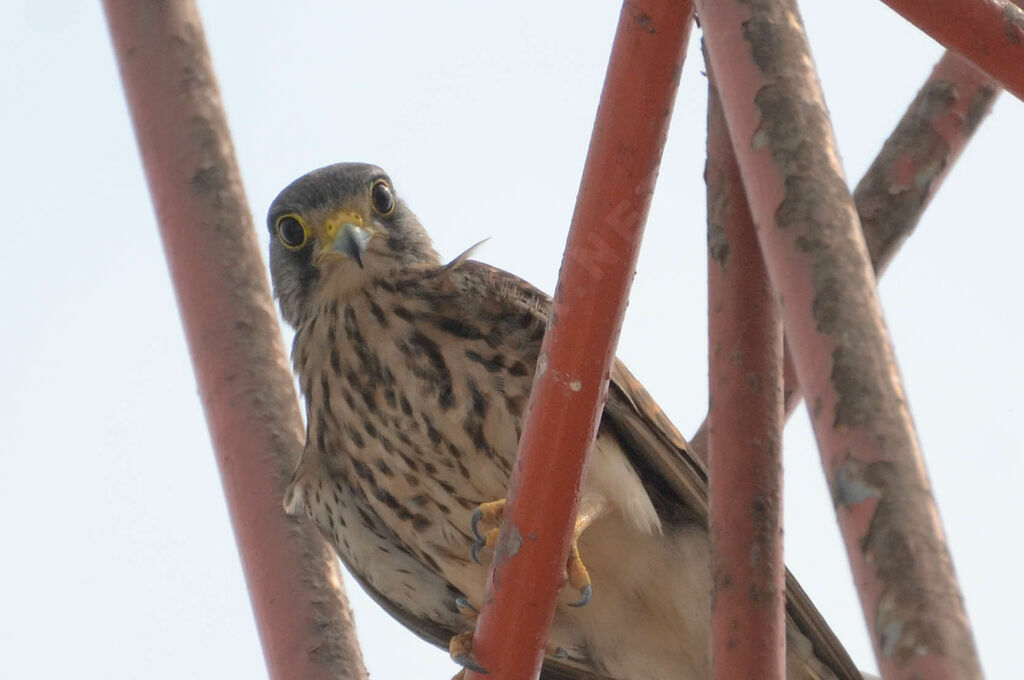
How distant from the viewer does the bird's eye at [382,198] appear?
368cm

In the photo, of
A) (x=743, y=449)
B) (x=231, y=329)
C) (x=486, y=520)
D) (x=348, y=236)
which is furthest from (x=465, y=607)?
(x=743, y=449)

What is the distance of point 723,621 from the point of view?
2.26 meters

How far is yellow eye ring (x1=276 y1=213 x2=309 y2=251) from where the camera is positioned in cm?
364

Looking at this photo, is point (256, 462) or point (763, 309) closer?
point (763, 309)

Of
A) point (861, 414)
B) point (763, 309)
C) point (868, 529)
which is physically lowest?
point (868, 529)

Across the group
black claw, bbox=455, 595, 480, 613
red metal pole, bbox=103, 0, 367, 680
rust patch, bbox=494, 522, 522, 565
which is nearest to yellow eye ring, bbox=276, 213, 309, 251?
red metal pole, bbox=103, 0, 367, 680

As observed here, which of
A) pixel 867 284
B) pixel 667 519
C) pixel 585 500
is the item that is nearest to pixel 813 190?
pixel 867 284

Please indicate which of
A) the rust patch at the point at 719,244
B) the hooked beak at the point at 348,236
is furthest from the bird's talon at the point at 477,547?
the hooked beak at the point at 348,236

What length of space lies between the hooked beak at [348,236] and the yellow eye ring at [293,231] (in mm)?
119

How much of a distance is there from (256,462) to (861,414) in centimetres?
174

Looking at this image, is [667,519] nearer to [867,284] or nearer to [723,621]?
[723,621]

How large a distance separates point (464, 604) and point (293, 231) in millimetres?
1030

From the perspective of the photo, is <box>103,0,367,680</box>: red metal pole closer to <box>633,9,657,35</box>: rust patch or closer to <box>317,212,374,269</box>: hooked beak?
<box>317,212,374,269</box>: hooked beak

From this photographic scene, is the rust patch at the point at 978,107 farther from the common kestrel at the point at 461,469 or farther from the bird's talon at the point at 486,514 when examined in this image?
the bird's talon at the point at 486,514
